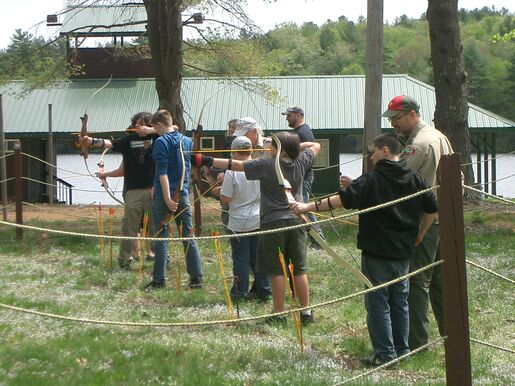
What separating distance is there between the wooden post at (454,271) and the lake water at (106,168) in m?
20.5

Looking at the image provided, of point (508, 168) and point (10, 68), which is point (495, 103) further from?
point (10, 68)

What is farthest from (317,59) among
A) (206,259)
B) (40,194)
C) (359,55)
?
(206,259)

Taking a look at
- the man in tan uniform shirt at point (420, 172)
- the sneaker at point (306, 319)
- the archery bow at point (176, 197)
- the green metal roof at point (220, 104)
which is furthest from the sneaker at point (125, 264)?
the green metal roof at point (220, 104)

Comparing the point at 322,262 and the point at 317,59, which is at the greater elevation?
the point at 317,59

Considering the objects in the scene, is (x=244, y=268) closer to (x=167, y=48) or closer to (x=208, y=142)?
(x=167, y=48)

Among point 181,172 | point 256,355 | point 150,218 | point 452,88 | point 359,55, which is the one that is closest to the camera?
point 256,355

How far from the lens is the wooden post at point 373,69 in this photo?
1473 cm

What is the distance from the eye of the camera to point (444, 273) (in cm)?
468

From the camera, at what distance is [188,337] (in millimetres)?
6699

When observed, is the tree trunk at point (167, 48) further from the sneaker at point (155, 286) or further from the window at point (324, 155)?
the window at point (324, 155)

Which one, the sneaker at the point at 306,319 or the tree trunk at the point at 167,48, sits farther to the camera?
the tree trunk at the point at 167,48

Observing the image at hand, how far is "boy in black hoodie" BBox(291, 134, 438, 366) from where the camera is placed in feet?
18.9

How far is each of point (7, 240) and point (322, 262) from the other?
494 centimetres

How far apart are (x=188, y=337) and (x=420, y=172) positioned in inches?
80.8
